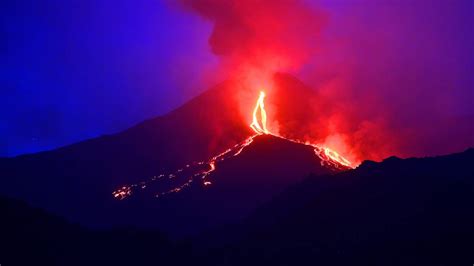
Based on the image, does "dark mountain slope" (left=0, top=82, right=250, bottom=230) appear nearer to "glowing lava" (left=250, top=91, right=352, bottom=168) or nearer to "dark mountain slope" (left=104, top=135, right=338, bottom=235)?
"glowing lava" (left=250, top=91, right=352, bottom=168)

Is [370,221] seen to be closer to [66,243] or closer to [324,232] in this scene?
[324,232]

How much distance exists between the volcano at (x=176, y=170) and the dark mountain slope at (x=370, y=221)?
500 inches

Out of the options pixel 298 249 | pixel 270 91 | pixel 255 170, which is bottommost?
pixel 298 249

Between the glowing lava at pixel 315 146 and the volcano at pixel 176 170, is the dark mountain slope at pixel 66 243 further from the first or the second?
the glowing lava at pixel 315 146

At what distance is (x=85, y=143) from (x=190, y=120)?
18459mm

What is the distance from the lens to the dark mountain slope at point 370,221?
27.9m

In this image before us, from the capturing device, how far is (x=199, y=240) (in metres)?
42.4

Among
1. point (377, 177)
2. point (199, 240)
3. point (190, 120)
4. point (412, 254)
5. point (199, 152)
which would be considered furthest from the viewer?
point (190, 120)

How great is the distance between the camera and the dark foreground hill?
91.7 feet

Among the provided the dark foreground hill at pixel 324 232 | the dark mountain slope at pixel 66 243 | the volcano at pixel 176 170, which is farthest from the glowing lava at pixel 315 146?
the dark mountain slope at pixel 66 243

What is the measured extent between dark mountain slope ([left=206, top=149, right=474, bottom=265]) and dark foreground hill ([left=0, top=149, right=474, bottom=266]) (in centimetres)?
6

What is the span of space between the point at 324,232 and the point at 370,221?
113 inches

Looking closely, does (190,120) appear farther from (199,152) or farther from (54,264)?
(54,264)

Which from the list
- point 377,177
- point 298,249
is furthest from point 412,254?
point 377,177
